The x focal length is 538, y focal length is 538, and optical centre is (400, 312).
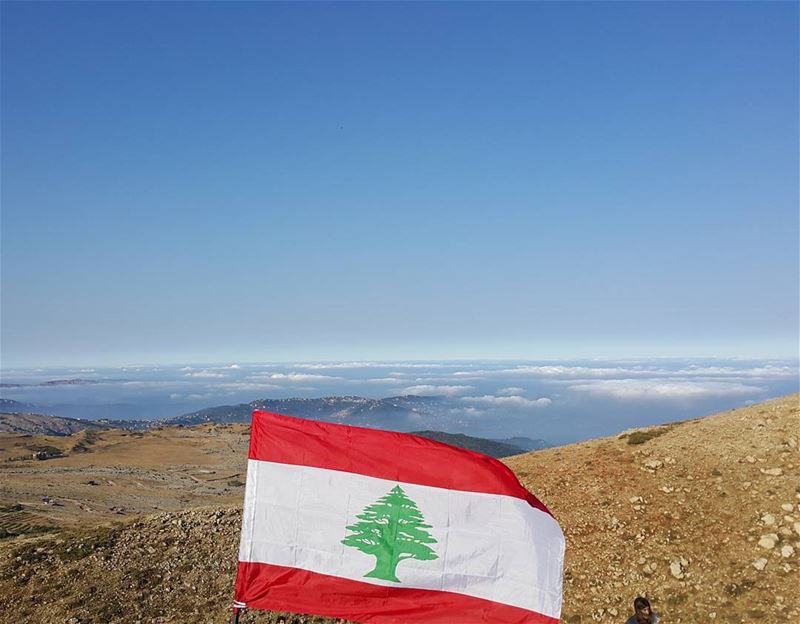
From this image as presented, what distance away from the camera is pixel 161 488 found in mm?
58719

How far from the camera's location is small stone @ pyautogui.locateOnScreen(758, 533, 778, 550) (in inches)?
676

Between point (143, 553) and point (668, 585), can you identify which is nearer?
point (668, 585)

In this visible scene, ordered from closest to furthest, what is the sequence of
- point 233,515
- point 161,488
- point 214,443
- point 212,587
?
point 212,587
point 233,515
point 161,488
point 214,443

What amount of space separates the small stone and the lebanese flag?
12.6 m

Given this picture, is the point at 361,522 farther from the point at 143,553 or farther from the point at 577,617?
the point at 143,553

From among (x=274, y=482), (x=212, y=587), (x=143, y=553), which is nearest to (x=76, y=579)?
(x=143, y=553)

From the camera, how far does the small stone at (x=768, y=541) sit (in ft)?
56.3

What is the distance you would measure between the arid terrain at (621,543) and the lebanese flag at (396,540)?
9011 millimetres

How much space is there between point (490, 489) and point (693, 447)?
19.9 meters

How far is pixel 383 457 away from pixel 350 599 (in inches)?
93.1

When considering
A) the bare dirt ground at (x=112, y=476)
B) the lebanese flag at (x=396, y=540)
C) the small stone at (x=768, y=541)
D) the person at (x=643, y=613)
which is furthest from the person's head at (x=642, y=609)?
the bare dirt ground at (x=112, y=476)

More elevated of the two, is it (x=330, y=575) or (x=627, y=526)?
(x=330, y=575)

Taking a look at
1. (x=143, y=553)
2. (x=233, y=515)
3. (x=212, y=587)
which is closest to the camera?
(x=212, y=587)

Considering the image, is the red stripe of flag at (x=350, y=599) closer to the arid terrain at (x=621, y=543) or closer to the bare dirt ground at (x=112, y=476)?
the arid terrain at (x=621, y=543)
